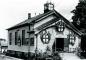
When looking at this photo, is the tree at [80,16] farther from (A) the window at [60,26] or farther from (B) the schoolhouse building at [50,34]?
(A) the window at [60,26]

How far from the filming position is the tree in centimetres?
5783

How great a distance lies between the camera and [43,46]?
38094 millimetres

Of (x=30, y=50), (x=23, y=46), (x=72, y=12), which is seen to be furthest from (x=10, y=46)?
(x=72, y=12)

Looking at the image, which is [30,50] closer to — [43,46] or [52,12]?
[43,46]

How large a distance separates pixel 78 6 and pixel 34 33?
25299mm

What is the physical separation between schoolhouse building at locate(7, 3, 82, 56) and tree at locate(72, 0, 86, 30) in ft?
55.5

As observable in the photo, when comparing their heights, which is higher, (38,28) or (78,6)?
(78,6)

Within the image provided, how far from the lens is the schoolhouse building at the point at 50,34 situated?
38.0 m

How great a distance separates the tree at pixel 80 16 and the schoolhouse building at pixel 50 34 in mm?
16903

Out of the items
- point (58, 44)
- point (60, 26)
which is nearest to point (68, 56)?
point (58, 44)

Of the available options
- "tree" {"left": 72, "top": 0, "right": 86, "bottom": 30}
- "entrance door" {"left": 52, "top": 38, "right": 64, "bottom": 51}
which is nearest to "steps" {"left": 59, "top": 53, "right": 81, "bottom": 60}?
"entrance door" {"left": 52, "top": 38, "right": 64, "bottom": 51}

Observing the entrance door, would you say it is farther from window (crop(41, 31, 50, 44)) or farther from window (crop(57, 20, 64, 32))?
window (crop(57, 20, 64, 32))

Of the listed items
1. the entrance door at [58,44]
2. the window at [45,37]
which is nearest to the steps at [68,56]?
the entrance door at [58,44]

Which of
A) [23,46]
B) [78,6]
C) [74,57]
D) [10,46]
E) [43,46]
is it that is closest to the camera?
[74,57]
